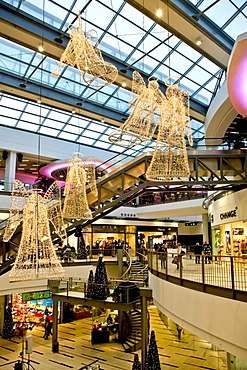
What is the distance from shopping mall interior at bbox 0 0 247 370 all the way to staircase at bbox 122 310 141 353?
0.07 metres

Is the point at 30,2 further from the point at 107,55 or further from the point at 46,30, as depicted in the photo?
the point at 107,55

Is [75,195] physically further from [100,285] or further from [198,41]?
[100,285]

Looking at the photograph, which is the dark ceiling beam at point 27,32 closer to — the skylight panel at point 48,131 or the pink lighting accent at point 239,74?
the pink lighting accent at point 239,74

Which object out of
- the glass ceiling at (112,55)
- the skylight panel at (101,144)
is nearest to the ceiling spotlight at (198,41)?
the glass ceiling at (112,55)

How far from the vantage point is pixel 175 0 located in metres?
9.97

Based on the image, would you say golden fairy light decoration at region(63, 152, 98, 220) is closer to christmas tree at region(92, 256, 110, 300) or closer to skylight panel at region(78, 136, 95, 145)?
christmas tree at region(92, 256, 110, 300)

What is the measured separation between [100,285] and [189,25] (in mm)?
10608

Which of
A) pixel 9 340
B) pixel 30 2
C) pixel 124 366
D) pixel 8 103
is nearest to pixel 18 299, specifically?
pixel 9 340

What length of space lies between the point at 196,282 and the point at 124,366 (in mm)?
7602

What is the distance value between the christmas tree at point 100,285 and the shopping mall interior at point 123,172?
0.05 metres

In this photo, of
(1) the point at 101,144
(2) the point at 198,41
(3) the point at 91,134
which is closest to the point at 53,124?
(3) the point at 91,134

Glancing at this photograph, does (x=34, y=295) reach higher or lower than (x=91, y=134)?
lower

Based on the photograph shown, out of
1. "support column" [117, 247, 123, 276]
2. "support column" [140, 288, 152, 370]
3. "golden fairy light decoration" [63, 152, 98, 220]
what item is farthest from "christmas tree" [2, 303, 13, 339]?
"golden fairy light decoration" [63, 152, 98, 220]

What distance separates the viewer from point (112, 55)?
14172 millimetres
